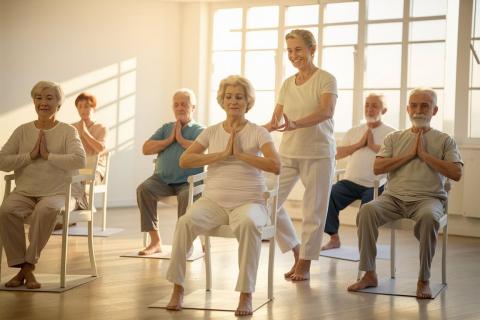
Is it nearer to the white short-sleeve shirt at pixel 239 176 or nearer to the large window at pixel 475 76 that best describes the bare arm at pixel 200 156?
the white short-sleeve shirt at pixel 239 176

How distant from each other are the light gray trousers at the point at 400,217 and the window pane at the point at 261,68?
4.08 m

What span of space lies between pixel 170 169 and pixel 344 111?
285cm

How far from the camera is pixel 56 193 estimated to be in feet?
15.1

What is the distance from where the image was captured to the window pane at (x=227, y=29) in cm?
886

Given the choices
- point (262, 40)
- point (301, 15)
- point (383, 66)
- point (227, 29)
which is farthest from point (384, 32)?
point (227, 29)

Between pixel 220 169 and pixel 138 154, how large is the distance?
483 cm

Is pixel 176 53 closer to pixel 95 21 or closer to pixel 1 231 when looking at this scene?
pixel 95 21

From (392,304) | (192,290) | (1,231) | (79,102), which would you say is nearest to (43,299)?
(1,231)

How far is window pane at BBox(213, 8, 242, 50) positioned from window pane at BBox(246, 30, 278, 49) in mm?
149

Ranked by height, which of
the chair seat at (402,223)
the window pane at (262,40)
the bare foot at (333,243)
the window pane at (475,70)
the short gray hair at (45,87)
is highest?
the window pane at (262,40)

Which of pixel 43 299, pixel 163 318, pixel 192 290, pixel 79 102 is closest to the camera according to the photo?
pixel 163 318

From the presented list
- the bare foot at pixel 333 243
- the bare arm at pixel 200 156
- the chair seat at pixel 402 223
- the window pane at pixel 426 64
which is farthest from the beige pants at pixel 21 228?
the window pane at pixel 426 64

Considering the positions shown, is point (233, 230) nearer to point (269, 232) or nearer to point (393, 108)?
point (269, 232)

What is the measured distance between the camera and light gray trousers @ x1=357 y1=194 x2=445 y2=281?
448 centimetres
